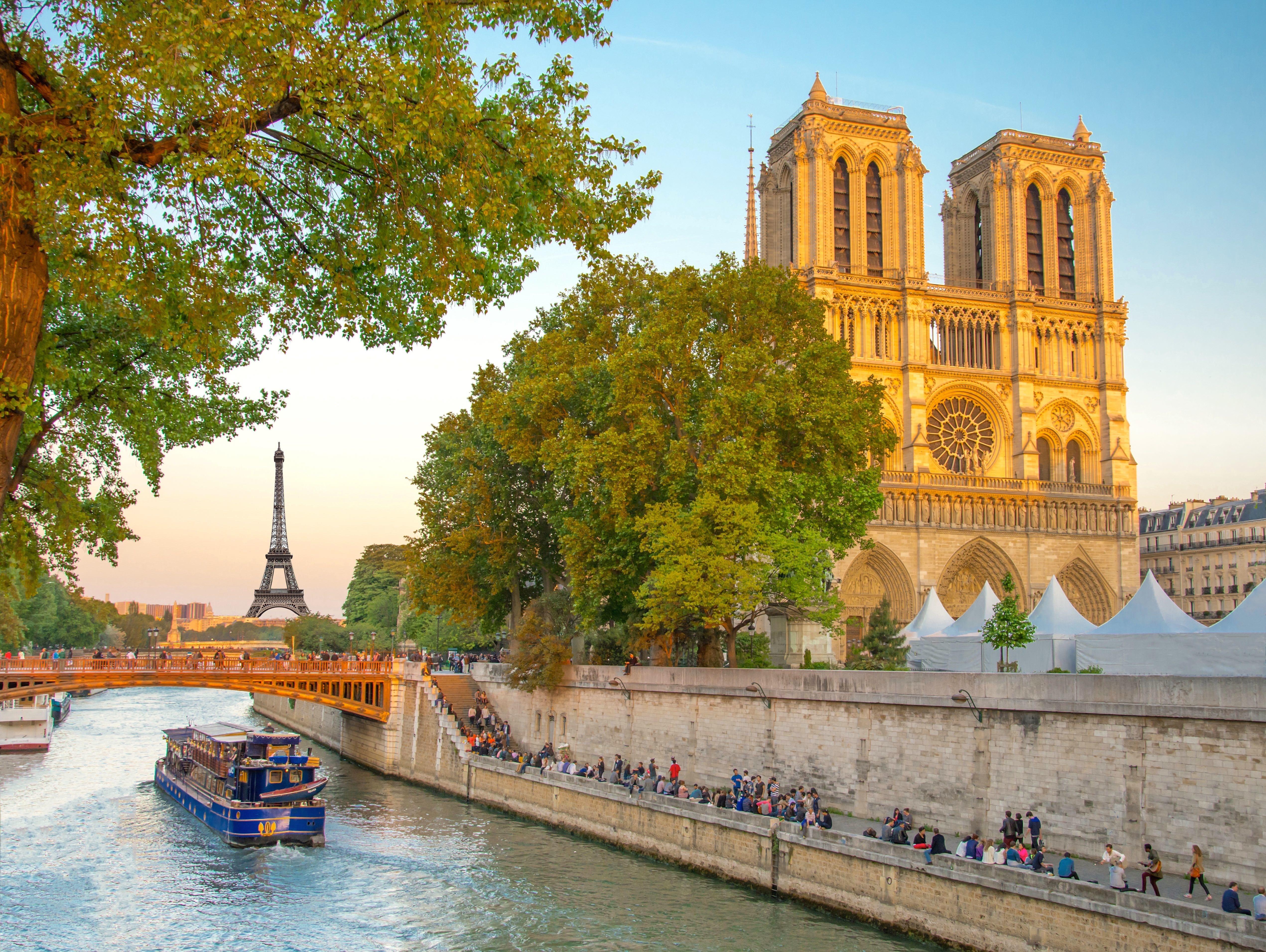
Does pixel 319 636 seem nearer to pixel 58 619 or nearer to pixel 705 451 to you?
pixel 58 619

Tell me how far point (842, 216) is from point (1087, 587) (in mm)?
19660

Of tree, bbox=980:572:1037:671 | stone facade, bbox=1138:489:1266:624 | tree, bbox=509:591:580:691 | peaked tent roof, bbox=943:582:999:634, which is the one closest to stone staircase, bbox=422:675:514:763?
tree, bbox=509:591:580:691

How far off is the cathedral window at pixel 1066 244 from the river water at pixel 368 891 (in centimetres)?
3914

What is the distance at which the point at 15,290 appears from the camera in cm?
697

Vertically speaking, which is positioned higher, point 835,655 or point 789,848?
point 835,655

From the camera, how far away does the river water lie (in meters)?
17.8

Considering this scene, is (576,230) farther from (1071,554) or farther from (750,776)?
(1071,554)

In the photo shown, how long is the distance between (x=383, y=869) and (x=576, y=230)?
17561 millimetres

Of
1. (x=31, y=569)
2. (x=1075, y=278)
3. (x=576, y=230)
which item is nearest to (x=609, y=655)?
(x=31, y=569)

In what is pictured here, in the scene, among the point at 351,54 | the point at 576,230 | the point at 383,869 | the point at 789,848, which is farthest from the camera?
the point at 383,869

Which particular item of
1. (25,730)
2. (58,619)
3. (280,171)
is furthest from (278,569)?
(280,171)

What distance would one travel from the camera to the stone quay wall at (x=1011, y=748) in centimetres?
1565

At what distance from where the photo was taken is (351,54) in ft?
24.5

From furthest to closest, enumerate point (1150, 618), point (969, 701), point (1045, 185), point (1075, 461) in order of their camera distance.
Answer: point (1045, 185)
point (1075, 461)
point (1150, 618)
point (969, 701)
